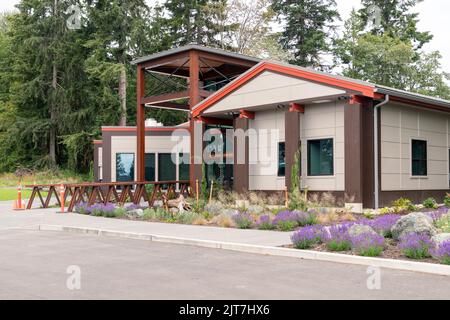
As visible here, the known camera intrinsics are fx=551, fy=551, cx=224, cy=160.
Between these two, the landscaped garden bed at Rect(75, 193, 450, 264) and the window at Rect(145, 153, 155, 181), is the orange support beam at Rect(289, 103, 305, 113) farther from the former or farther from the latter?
the window at Rect(145, 153, 155, 181)

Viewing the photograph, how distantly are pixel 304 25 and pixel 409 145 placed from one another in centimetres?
3857

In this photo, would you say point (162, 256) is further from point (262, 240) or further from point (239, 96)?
point (239, 96)

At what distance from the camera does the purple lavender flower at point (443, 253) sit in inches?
348

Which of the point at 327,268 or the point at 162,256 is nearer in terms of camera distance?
the point at 327,268

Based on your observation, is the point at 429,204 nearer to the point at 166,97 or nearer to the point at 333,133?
the point at 333,133

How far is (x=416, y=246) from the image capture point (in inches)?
377

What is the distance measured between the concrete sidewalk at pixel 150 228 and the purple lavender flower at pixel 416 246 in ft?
8.85

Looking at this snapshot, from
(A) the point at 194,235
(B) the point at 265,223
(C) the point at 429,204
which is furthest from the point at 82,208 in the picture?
(C) the point at 429,204

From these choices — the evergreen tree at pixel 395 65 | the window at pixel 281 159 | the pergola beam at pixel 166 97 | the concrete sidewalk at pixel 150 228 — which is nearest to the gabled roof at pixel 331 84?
the pergola beam at pixel 166 97

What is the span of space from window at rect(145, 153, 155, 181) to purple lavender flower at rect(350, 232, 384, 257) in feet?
67.4

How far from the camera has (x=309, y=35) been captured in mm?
55594

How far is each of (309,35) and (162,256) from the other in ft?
158

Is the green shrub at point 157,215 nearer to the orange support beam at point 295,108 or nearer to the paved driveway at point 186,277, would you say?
the paved driveway at point 186,277
